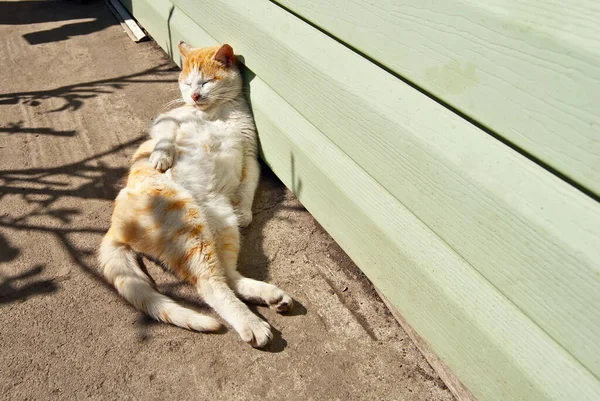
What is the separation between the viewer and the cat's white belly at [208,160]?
8.16 feet

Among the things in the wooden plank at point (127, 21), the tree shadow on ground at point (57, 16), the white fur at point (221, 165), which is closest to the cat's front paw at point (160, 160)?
the white fur at point (221, 165)

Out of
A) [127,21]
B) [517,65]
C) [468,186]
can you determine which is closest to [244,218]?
[468,186]

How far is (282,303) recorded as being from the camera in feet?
6.68

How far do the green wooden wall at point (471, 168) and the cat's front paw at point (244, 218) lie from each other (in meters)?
0.48

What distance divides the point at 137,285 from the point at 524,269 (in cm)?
160

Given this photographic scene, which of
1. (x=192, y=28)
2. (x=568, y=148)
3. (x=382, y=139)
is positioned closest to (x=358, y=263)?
(x=382, y=139)

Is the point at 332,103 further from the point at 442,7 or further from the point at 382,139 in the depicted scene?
the point at 442,7

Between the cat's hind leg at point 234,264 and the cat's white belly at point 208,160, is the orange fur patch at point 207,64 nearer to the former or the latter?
the cat's white belly at point 208,160

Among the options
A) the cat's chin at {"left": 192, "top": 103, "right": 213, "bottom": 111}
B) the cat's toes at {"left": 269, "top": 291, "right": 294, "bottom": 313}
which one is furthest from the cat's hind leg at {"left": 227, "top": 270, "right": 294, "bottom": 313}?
the cat's chin at {"left": 192, "top": 103, "right": 213, "bottom": 111}

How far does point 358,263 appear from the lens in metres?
2.16

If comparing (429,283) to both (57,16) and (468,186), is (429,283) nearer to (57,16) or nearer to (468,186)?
(468,186)

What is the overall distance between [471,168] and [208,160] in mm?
1630

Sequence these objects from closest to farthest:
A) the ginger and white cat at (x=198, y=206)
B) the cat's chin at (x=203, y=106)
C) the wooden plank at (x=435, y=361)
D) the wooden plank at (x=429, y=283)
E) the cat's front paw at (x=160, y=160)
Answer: the wooden plank at (x=429, y=283), the wooden plank at (x=435, y=361), the ginger and white cat at (x=198, y=206), the cat's front paw at (x=160, y=160), the cat's chin at (x=203, y=106)

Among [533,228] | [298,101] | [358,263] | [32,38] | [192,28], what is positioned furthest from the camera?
[32,38]
